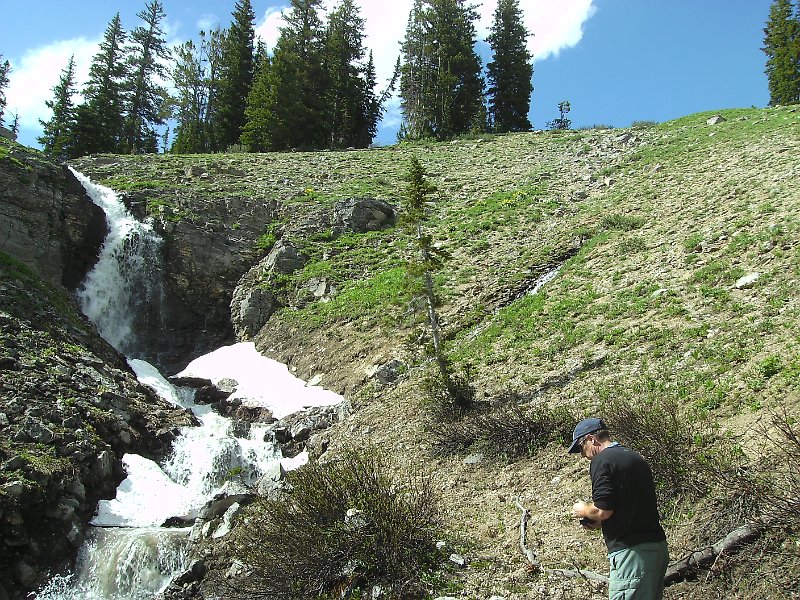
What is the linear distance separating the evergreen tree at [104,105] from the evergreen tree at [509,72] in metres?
32.3

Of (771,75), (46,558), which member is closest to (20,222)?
(46,558)

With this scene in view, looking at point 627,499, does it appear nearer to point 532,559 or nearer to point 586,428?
point 586,428

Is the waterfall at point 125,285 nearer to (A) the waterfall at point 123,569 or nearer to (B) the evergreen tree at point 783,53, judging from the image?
(A) the waterfall at point 123,569

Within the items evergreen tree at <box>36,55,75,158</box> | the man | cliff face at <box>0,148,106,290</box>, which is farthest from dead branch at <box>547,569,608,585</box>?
evergreen tree at <box>36,55,75,158</box>

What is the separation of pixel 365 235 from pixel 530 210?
25.6ft

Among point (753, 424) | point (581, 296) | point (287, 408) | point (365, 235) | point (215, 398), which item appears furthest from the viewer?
point (365, 235)

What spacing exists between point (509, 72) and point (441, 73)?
6787 mm

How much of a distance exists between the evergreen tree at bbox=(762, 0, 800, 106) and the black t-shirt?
168 feet

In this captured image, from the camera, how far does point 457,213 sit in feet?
89.1

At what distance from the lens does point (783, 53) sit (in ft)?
151

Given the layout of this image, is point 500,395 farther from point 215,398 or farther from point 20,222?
point 20,222

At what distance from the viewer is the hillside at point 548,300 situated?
23.5ft

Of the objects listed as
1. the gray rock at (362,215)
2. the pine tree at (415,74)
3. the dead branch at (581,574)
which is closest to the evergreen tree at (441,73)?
the pine tree at (415,74)

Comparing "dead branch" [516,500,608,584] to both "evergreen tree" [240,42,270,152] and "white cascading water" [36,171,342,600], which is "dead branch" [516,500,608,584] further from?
"evergreen tree" [240,42,270,152]
